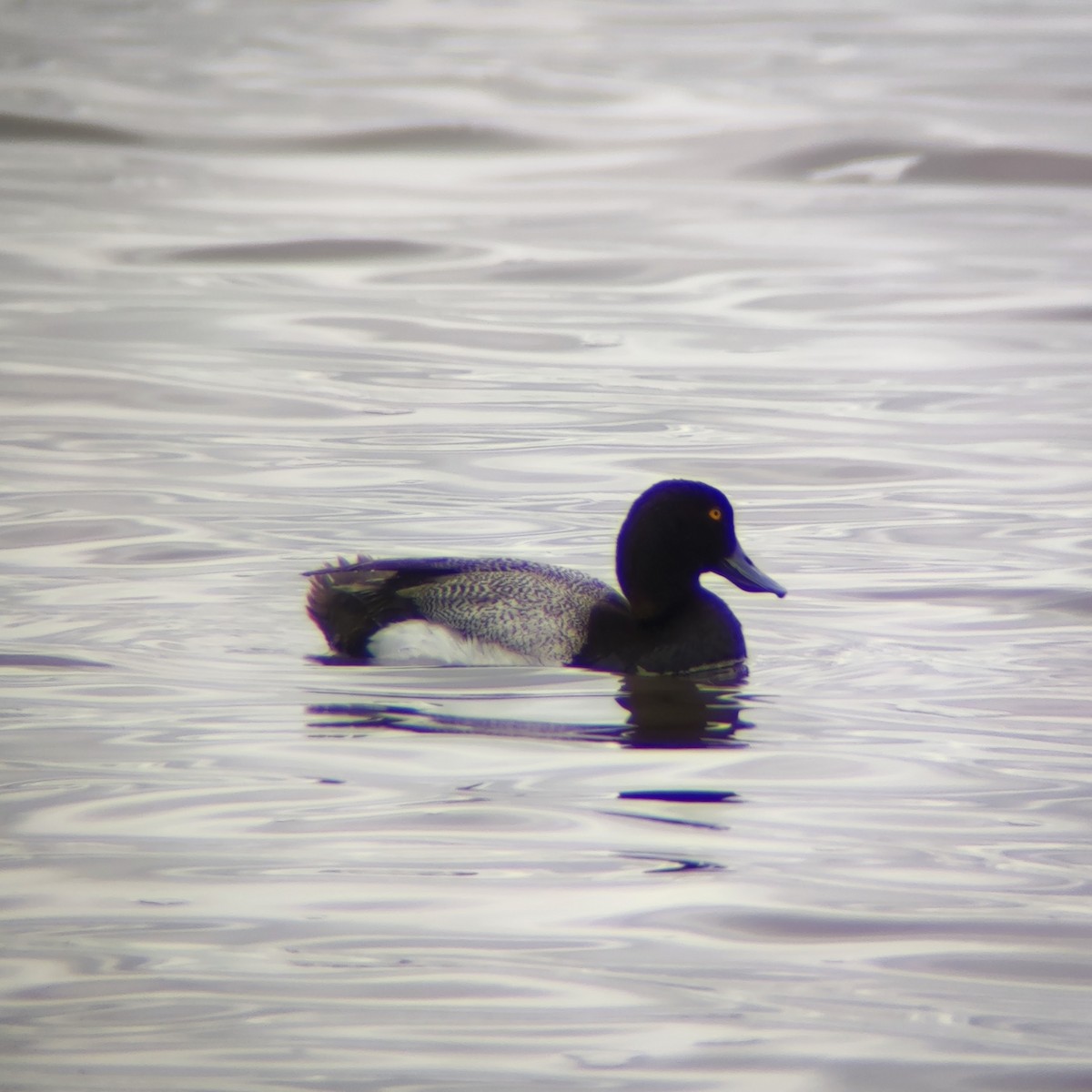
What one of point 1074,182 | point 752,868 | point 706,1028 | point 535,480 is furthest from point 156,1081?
point 1074,182

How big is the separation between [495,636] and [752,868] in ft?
7.37

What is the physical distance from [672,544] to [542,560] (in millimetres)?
1389

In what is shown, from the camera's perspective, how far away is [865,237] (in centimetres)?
1791

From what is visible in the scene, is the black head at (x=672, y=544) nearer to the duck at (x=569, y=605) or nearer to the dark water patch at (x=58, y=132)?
the duck at (x=569, y=605)

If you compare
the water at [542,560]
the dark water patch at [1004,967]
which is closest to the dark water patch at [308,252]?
the water at [542,560]

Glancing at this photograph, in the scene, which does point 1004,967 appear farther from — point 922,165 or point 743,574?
point 922,165

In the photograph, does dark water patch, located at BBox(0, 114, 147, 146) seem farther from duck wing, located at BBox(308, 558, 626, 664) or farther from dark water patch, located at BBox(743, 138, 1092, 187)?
duck wing, located at BBox(308, 558, 626, 664)

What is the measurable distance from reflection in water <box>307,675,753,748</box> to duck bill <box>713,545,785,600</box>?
2.15ft

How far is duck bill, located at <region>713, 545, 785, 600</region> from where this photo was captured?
826 centimetres

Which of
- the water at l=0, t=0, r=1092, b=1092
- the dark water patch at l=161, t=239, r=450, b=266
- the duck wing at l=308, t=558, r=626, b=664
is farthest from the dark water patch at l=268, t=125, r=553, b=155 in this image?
the duck wing at l=308, t=558, r=626, b=664

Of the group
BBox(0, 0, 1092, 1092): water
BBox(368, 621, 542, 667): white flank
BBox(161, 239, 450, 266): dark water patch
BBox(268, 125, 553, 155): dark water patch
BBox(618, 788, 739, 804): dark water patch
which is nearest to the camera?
BBox(0, 0, 1092, 1092): water

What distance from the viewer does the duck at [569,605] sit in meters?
7.91

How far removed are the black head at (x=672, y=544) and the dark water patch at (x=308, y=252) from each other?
9270mm

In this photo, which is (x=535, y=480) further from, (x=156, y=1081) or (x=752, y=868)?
(x=156, y=1081)
